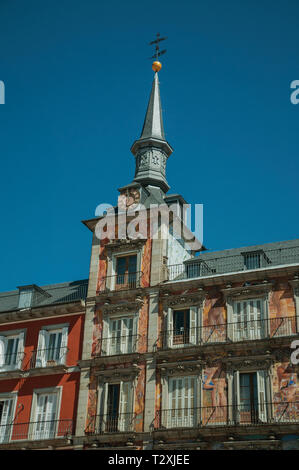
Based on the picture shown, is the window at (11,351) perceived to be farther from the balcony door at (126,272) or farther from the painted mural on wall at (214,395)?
the painted mural on wall at (214,395)

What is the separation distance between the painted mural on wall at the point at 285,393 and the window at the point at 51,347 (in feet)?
42.8

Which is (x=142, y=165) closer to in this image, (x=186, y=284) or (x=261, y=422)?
(x=186, y=284)

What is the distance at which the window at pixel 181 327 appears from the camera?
36.8m

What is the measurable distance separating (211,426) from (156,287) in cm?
895

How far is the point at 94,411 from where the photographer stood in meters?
36.8

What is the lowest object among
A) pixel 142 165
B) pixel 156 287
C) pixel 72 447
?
pixel 72 447

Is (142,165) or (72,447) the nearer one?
(72,447)

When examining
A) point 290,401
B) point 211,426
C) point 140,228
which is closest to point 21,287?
point 140,228

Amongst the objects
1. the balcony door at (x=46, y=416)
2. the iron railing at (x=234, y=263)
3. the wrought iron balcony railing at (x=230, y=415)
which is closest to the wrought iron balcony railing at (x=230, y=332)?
the wrought iron balcony railing at (x=230, y=415)

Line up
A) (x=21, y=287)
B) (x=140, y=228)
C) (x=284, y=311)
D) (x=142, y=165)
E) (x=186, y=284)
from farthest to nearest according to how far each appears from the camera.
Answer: (x=142, y=165)
(x=21, y=287)
(x=140, y=228)
(x=186, y=284)
(x=284, y=311)

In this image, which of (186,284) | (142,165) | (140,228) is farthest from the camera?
(142,165)

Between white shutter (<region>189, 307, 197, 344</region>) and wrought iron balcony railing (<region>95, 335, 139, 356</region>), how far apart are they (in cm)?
321

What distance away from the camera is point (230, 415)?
110 ft

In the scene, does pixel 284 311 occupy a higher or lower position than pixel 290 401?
higher
